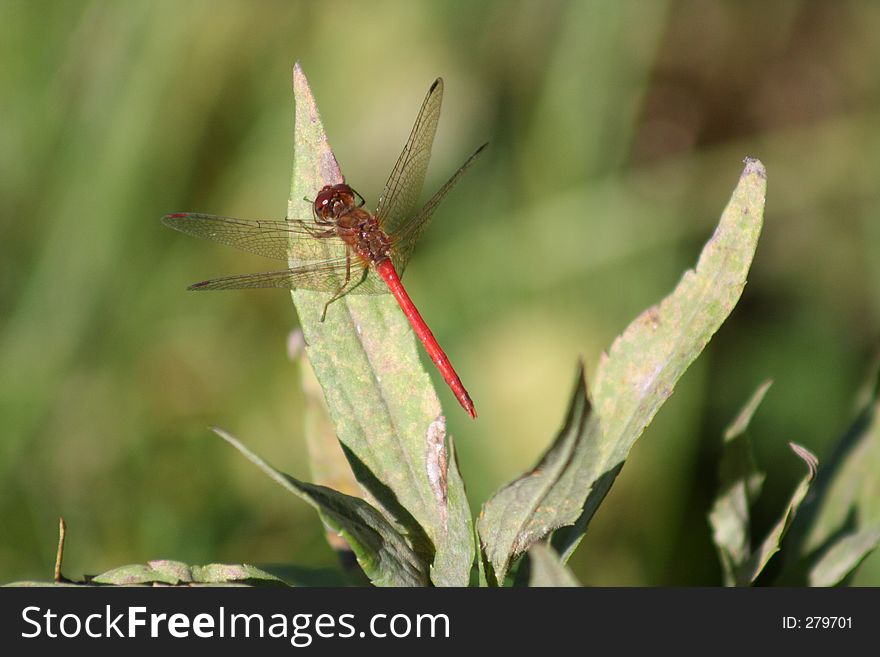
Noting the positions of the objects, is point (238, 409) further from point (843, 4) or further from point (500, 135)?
point (843, 4)

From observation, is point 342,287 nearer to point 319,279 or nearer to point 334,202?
point 319,279

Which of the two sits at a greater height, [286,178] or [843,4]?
[843,4]

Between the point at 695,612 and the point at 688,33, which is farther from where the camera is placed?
the point at 688,33

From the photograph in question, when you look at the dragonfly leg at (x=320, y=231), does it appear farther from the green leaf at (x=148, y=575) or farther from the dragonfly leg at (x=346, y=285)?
the green leaf at (x=148, y=575)

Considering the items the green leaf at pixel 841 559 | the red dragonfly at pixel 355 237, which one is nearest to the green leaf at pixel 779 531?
the green leaf at pixel 841 559

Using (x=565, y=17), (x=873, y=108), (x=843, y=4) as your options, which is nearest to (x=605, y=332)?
(x=565, y=17)

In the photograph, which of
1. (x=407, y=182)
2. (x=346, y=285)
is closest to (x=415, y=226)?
(x=407, y=182)
